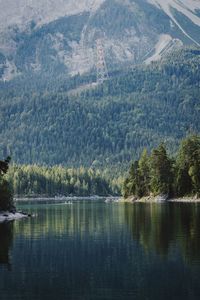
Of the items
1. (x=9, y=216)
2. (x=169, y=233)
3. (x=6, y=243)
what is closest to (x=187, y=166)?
(x=9, y=216)

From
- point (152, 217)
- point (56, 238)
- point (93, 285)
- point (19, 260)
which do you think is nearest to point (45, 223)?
point (152, 217)

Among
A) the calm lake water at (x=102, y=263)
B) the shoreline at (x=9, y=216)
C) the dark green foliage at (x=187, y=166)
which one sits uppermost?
the dark green foliage at (x=187, y=166)

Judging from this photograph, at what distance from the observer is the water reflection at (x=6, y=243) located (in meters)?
68.0

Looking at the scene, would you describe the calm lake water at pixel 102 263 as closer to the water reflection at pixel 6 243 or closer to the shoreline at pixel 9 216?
the water reflection at pixel 6 243

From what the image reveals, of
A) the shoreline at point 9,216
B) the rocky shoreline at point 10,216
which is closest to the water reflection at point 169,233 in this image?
the shoreline at point 9,216

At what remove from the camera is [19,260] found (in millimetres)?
68562

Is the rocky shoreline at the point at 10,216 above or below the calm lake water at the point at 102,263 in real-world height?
above

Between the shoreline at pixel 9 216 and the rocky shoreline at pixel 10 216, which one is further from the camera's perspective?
the rocky shoreline at pixel 10 216

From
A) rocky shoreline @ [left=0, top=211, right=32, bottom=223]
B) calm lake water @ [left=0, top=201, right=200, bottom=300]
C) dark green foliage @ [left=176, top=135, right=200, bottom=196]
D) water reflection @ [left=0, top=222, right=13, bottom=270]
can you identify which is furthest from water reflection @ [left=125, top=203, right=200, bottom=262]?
dark green foliage @ [left=176, top=135, right=200, bottom=196]

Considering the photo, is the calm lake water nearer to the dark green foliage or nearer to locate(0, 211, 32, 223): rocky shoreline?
locate(0, 211, 32, 223): rocky shoreline

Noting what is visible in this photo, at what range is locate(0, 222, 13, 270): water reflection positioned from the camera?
67994mm

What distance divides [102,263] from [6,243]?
22.4m

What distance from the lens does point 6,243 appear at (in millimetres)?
84375

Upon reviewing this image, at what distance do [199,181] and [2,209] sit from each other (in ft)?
197
